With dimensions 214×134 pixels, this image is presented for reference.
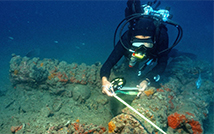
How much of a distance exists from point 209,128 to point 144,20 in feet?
20.9

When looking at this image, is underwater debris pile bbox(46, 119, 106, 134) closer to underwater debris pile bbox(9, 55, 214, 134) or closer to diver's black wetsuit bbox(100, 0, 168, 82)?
underwater debris pile bbox(9, 55, 214, 134)

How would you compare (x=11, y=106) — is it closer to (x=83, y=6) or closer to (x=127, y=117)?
(x=127, y=117)

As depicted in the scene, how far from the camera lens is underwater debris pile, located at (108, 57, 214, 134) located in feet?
7.44

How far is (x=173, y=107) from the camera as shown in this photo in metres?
3.88

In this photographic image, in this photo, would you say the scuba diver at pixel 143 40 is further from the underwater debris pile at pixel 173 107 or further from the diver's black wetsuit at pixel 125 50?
the underwater debris pile at pixel 173 107

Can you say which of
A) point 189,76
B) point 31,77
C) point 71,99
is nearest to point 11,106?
point 31,77

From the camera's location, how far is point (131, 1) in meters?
3.87

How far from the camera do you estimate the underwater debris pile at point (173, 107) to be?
2.27 m

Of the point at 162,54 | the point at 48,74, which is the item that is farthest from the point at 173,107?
the point at 48,74

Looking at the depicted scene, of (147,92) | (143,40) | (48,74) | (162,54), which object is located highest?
(143,40)

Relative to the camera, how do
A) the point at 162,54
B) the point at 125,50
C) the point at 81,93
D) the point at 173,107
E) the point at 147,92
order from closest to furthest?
1. the point at 147,92
2. the point at 125,50
3. the point at 162,54
4. the point at 173,107
5. the point at 81,93

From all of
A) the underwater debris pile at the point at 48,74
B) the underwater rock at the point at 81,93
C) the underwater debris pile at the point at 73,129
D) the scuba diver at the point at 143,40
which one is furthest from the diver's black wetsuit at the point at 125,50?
the underwater debris pile at the point at 48,74

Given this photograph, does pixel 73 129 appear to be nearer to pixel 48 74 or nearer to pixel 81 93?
pixel 81 93

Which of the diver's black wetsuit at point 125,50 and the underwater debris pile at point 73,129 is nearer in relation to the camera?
the underwater debris pile at point 73,129
